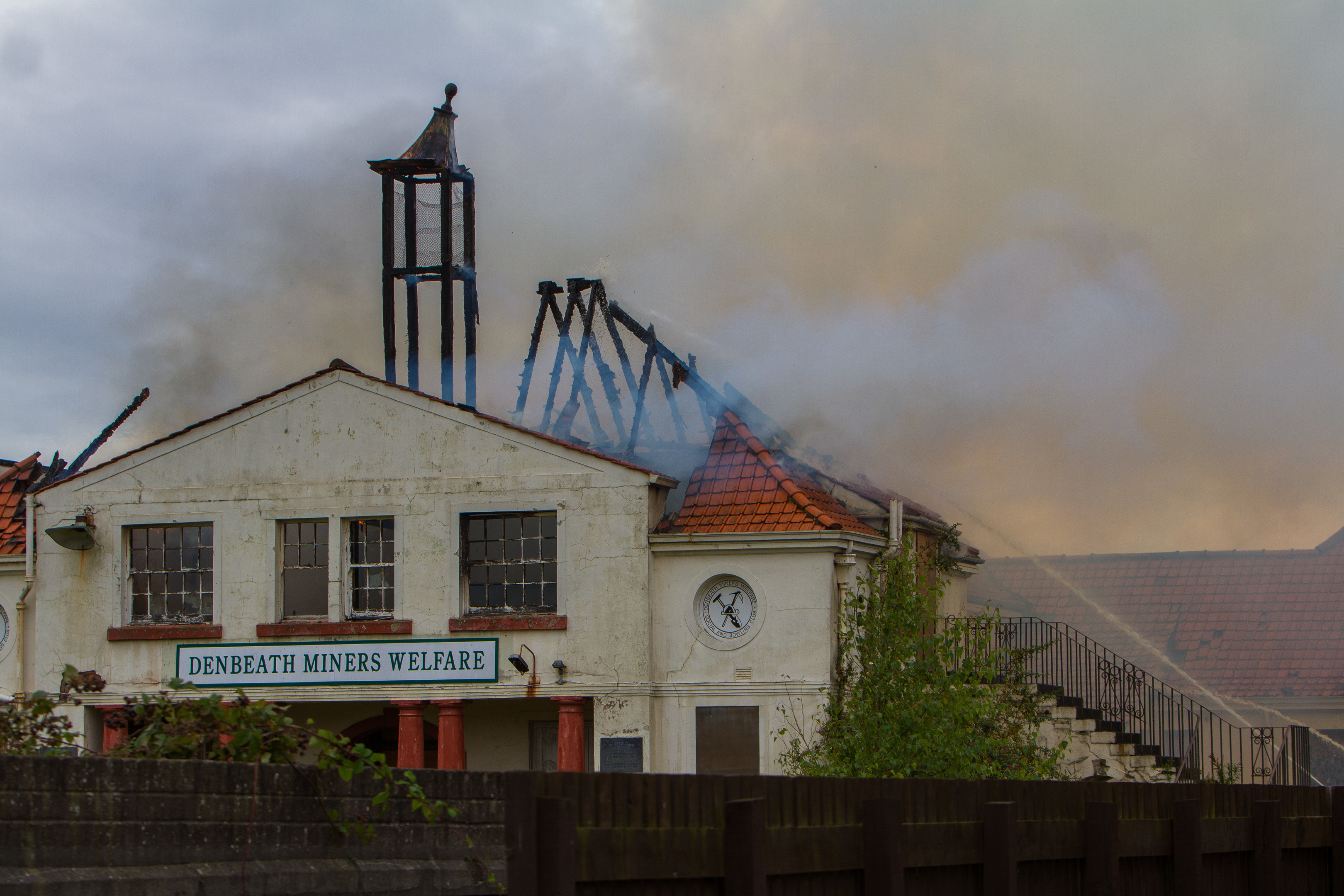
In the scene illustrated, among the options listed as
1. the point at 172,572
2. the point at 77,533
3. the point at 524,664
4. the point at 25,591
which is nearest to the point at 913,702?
the point at 524,664

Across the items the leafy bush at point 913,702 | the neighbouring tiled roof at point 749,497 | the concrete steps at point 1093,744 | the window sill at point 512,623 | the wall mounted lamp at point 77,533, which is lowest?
the concrete steps at point 1093,744

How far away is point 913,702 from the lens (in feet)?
64.4

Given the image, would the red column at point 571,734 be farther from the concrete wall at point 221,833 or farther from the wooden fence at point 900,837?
the concrete wall at point 221,833

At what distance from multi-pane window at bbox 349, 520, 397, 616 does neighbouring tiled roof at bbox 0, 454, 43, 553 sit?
577 cm

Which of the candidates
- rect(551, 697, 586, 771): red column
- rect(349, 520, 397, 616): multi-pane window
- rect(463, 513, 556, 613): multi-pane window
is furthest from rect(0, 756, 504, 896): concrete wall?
rect(349, 520, 397, 616): multi-pane window

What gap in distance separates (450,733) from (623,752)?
2749 millimetres

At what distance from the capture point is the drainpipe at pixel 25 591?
2491 cm

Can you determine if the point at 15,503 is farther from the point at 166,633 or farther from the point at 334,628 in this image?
the point at 334,628

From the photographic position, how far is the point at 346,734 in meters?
25.7

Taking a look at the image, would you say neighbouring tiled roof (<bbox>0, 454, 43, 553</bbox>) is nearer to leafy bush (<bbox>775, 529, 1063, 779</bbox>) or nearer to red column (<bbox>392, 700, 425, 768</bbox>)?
red column (<bbox>392, 700, 425, 768</bbox>)

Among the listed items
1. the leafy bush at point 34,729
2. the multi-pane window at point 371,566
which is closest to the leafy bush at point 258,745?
the leafy bush at point 34,729

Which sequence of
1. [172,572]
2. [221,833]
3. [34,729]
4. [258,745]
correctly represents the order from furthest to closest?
[172,572], [34,729], [258,745], [221,833]

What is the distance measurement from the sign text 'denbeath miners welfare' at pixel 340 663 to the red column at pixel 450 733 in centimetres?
39

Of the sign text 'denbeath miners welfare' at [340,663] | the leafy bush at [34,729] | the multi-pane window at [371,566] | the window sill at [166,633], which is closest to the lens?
the leafy bush at [34,729]
